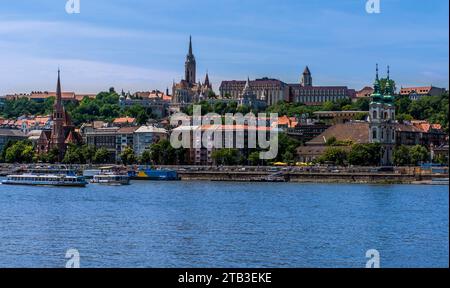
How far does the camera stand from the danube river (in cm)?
1644

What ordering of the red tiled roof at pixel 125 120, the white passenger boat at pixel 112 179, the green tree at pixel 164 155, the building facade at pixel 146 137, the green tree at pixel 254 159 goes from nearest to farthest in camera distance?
the white passenger boat at pixel 112 179, the green tree at pixel 254 159, the green tree at pixel 164 155, the building facade at pixel 146 137, the red tiled roof at pixel 125 120

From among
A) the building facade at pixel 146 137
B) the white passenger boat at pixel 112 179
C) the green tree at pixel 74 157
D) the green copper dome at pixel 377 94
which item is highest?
the green copper dome at pixel 377 94

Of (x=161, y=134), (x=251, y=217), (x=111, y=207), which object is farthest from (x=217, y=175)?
(x=251, y=217)

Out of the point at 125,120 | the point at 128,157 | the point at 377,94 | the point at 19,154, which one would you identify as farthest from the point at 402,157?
the point at 125,120

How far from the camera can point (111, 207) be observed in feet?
100

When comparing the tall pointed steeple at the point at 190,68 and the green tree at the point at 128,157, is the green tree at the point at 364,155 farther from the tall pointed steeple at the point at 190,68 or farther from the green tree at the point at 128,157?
the tall pointed steeple at the point at 190,68

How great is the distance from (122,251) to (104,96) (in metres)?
113

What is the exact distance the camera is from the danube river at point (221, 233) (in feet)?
53.9

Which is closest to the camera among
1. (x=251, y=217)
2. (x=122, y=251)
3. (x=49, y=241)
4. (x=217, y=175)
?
(x=122, y=251)

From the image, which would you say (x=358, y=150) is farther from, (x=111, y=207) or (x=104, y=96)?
(x=104, y=96)

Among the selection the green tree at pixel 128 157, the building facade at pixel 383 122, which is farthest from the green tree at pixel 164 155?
the building facade at pixel 383 122

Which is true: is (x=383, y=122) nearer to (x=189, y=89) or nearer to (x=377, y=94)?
(x=377, y=94)

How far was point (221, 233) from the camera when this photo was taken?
21000 millimetres

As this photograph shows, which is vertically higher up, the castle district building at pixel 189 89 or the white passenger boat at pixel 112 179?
the castle district building at pixel 189 89
